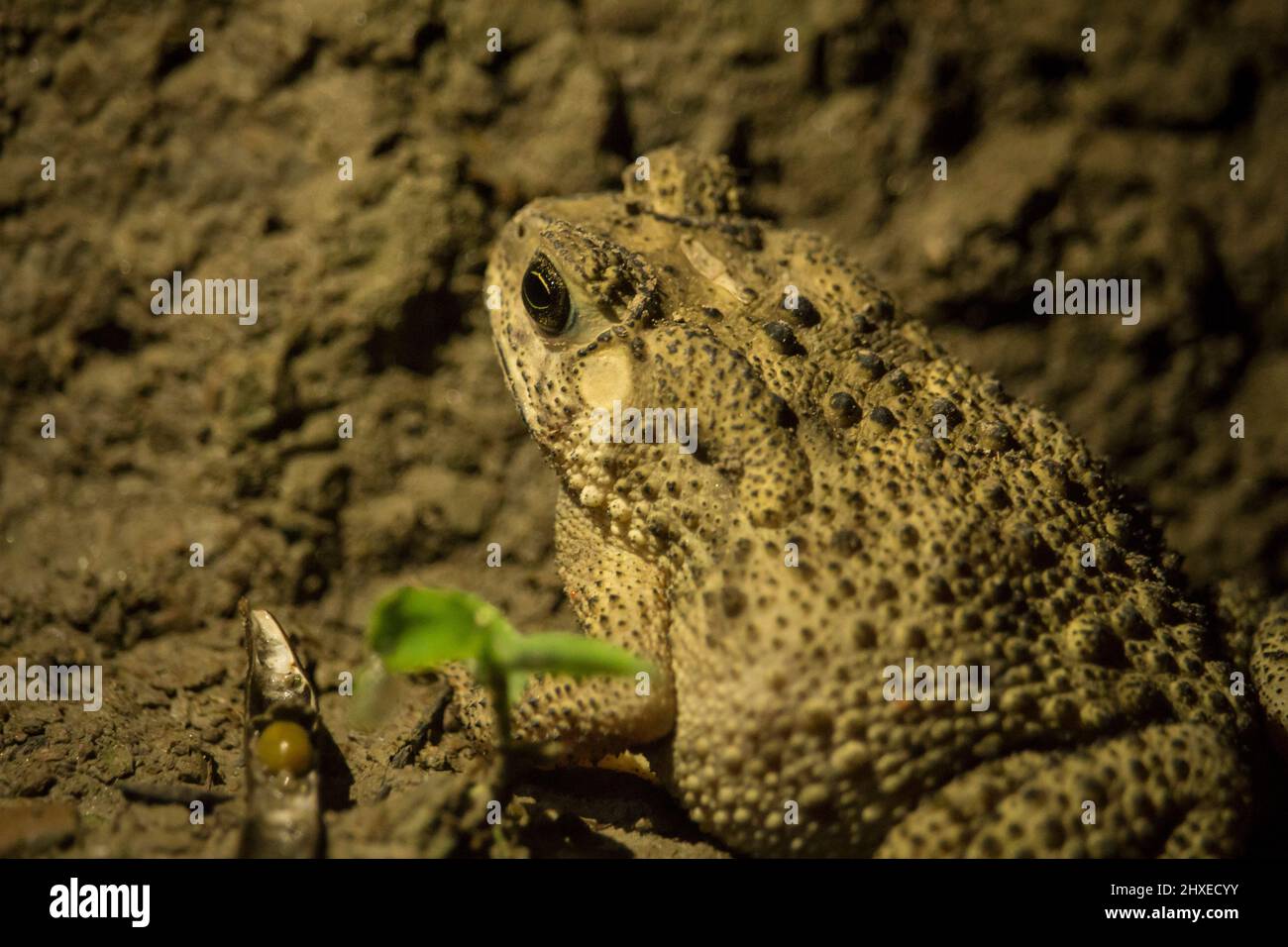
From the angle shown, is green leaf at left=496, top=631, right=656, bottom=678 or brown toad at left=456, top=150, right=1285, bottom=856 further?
brown toad at left=456, top=150, right=1285, bottom=856

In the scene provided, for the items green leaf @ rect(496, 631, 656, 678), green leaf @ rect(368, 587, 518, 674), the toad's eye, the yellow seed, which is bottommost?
the yellow seed

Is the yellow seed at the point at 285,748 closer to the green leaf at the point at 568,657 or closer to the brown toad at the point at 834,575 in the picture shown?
the brown toad at the point at 834,575

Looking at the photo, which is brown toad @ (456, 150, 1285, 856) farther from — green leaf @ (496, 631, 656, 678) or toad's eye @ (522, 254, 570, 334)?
green leaf @ (496, 631, 656, 678)

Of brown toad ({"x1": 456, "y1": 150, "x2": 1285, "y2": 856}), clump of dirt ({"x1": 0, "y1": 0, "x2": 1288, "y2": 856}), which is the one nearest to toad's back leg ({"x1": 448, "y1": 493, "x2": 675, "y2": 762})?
brown toad ({"x1": 456, "y1": 150, "x2": 1285, "y2": 856})

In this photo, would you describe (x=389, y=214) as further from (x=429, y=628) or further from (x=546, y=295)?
(x=429, y=628)

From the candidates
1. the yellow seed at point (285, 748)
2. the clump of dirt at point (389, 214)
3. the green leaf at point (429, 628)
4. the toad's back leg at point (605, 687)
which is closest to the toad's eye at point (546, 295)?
the toad's back leg at point (605, 687)


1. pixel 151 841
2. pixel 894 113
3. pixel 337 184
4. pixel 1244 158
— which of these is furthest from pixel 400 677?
pixel 1244 158

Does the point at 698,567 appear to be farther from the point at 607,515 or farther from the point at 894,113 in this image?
the point at 894,113

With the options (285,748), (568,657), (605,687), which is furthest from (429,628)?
(285,748)
